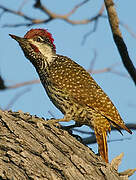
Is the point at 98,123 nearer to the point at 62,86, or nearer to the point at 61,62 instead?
the point at 62,86

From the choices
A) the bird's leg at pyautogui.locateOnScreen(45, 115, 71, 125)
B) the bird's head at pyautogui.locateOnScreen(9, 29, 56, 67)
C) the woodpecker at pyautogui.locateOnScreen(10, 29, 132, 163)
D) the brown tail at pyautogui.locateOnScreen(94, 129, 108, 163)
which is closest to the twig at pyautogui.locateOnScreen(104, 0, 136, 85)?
the woodpecker at pyautogui.locateOnScreen(10, 29, 132, 163)

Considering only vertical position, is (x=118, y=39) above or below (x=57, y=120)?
above

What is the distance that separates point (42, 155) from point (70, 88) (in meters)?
1.71

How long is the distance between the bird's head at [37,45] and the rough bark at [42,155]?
152cm

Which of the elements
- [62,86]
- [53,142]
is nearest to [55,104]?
[62,86]

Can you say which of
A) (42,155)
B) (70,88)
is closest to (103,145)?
(70,88)

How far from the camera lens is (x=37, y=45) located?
672cm

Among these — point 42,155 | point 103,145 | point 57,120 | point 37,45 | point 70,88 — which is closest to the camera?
point 42,155

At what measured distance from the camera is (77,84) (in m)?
6.34

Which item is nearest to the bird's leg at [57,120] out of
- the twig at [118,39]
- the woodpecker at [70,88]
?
the woodpecker at [70,88]

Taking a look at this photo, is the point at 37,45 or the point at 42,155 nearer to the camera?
the point at 42,155

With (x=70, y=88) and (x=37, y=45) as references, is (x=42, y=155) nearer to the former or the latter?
(x=70, y=88)

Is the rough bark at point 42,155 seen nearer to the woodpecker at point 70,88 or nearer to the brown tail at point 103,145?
the brown tail at point 103,145

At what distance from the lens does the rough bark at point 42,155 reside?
4508 millimetres
